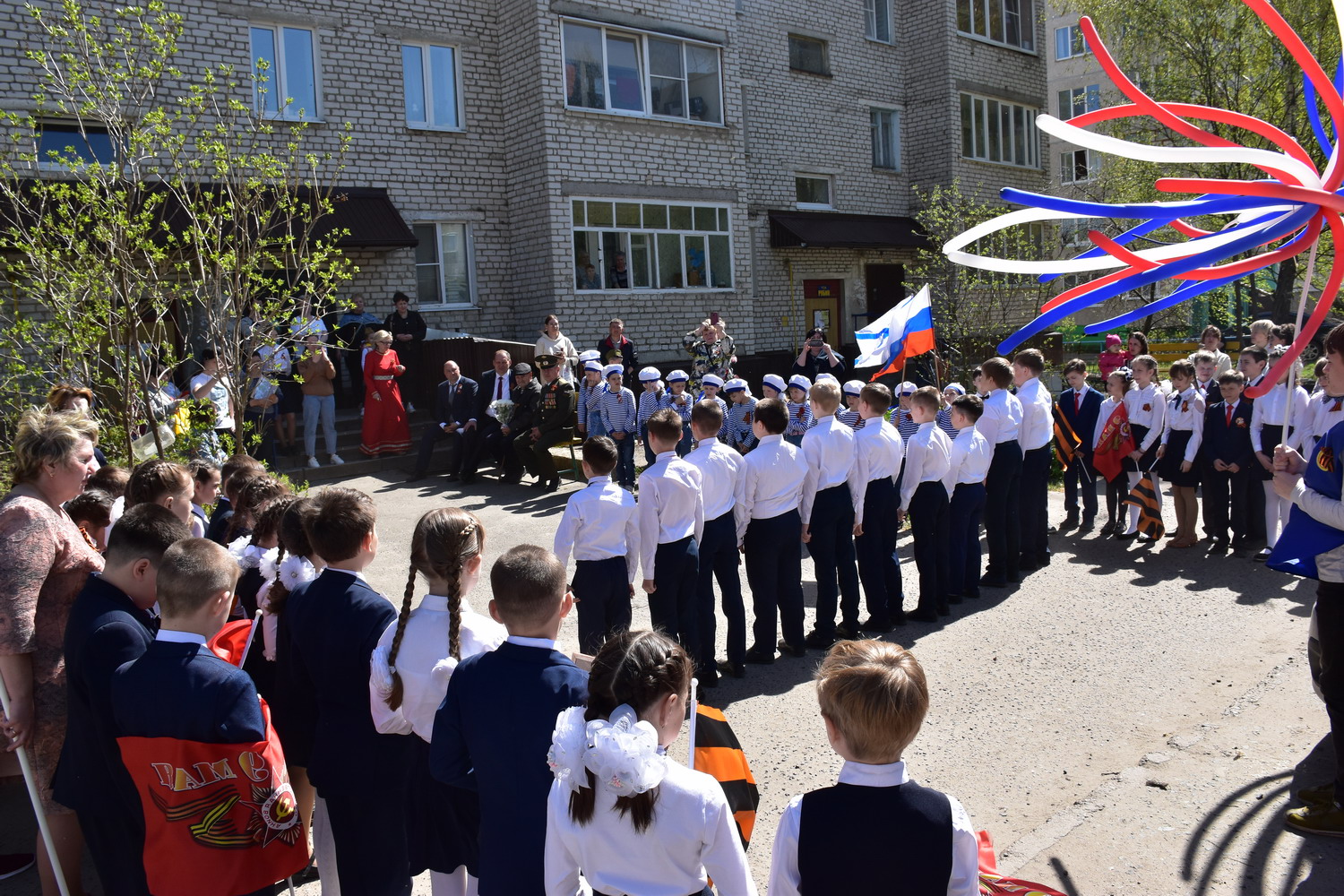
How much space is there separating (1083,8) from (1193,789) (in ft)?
78.2

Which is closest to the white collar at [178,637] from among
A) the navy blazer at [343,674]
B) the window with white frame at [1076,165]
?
the navy blazer at [343,674]

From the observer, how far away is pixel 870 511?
728cm

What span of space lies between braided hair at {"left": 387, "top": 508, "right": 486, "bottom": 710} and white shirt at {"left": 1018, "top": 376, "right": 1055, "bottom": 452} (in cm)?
682

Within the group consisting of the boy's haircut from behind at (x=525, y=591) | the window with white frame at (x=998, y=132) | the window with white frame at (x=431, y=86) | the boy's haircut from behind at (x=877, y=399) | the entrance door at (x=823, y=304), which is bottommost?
the boy's haircut from behind at (x=525, y=591)

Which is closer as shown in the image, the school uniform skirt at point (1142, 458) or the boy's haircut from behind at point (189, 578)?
the boy's haircut from behind at point (189, 578)

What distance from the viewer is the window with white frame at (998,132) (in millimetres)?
26047

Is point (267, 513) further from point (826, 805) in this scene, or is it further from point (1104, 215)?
point (1104, 215)

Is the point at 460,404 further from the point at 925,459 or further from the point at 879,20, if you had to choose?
the point at 879,20

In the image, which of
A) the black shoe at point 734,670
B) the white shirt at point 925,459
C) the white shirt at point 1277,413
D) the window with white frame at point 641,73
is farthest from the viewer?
the window with white frame at point 641,73

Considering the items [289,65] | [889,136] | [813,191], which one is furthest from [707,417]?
[889,136]

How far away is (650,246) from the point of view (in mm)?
18672

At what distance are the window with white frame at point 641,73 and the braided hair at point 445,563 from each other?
15.6 metres

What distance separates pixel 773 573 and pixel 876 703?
14.3 feet

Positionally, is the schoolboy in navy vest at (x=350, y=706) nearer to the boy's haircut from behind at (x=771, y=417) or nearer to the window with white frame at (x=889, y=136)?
the boy's haircut from behind at (x=771, y=417)
